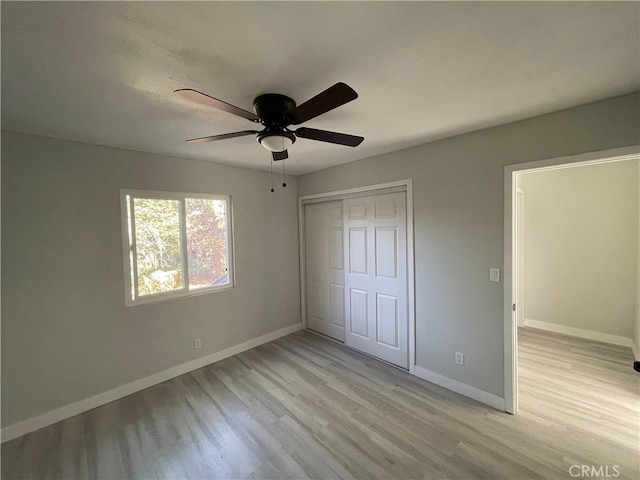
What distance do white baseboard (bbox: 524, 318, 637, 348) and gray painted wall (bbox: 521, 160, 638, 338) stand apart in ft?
0.15

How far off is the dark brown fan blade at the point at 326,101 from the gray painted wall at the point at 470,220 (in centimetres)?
166

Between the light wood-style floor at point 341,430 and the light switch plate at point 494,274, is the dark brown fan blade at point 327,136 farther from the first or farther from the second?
the light wood-style floor at point 341,430

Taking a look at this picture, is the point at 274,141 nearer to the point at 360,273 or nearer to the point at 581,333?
the point at 360,273

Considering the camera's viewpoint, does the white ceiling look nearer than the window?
Yes

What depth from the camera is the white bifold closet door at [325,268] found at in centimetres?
355

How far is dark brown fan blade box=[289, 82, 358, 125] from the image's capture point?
3.58ft

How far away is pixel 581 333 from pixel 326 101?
472 centimetres

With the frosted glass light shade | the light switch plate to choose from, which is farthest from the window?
the light switch plate

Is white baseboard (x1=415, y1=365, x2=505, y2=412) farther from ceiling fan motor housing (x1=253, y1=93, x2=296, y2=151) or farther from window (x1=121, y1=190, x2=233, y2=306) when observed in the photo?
ceiling fan motor housing (x1=253, y1=93, x2=296, y2=151)

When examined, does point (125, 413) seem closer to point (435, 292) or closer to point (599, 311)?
point (435, 292)

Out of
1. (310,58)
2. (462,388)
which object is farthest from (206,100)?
(462,388)

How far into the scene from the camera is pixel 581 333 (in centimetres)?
348

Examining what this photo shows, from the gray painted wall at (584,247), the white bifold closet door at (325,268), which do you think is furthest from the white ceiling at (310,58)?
the gray painted wall at (584,247)

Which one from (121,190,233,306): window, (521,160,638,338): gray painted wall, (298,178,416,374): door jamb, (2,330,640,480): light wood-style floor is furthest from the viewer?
(521,160,638,338): gray painted wall
